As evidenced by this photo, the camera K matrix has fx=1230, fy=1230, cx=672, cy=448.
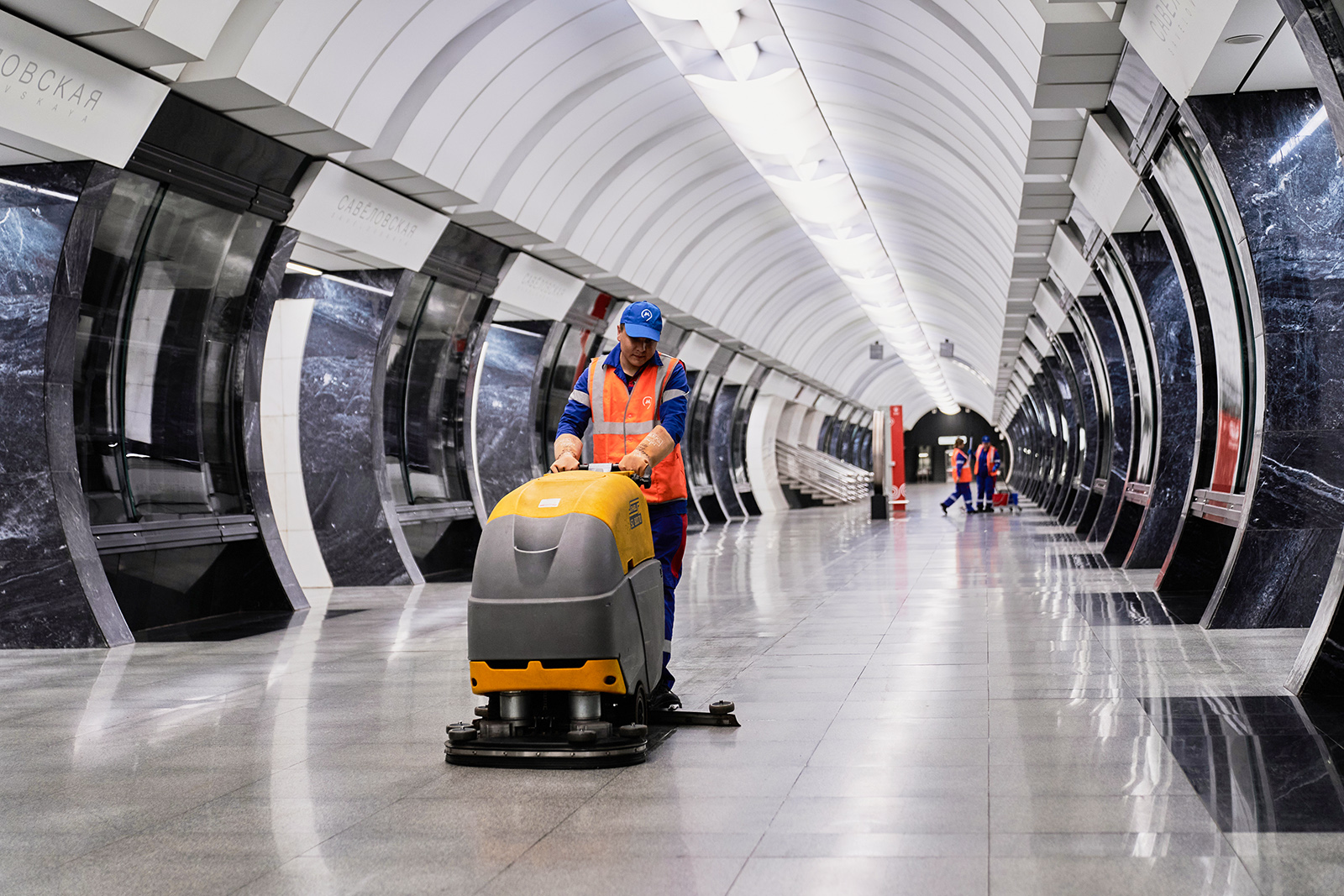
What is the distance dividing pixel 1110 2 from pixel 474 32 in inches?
207

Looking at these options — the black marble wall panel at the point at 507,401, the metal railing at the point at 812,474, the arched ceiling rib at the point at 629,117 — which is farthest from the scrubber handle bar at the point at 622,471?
the metal railing at the point at 812,474

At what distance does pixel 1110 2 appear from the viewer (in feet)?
22.3

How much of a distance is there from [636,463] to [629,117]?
8941mm

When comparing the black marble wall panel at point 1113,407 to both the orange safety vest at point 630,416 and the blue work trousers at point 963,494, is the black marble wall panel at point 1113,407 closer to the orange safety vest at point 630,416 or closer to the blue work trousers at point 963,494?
the blue work trousers at point 963,494

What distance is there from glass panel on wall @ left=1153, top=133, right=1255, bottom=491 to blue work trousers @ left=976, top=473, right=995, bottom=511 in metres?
19.6

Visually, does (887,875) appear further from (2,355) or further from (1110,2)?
(2,355)

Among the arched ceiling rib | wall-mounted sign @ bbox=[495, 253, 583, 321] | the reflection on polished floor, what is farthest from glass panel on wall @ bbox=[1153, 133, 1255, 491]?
wall-mounted sign @ bbox=[495, 253, 583, 321]

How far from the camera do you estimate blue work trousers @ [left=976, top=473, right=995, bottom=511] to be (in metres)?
29.0

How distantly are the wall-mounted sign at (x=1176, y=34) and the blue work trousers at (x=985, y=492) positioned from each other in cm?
2241

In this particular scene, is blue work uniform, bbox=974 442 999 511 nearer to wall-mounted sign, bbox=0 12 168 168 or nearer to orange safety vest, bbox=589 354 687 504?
wall-mounted sign, bbox=0 12 168 168

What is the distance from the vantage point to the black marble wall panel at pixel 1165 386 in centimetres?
1195

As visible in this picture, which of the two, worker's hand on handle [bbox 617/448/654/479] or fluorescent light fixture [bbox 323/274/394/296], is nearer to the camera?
worker's hand on handle [bbox 617/448/654/479]

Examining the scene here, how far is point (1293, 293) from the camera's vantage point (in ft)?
24.3

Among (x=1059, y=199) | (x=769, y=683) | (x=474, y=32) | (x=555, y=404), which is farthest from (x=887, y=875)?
(x=555, y=404)
